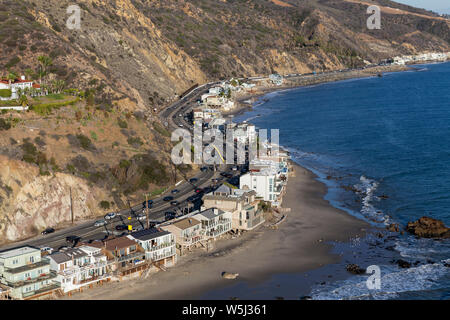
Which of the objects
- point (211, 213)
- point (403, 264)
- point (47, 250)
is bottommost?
point (403, 264)

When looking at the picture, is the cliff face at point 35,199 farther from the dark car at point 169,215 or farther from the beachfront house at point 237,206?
the beachfront house at point 237,206

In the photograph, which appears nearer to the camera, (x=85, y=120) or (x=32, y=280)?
(x=32, y=280)

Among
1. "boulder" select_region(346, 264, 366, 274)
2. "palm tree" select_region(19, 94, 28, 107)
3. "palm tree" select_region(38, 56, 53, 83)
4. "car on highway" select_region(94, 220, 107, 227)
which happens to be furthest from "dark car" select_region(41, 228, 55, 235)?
"palm tree" select_region(38, 56, 53, 83)

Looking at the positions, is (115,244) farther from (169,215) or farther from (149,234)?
(169,215)

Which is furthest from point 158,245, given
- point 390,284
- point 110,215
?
point 390,284

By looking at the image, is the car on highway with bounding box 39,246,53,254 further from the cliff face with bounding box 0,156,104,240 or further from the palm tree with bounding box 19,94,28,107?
the palm tree with bounding box 19,94,28,107

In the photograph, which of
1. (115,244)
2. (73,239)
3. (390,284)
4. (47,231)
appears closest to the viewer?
(390,284)
